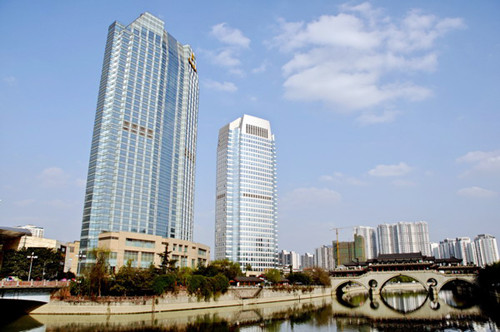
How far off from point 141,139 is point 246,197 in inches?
2509

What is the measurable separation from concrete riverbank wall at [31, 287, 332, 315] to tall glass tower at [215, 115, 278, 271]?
74.3 meters

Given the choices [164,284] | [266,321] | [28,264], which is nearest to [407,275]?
[266,321]

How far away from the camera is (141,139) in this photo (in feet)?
393

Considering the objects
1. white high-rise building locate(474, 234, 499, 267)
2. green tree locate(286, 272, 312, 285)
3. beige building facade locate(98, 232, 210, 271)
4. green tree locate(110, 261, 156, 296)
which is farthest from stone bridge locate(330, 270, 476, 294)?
white high-rise building locate(474, 234, 499, 267)

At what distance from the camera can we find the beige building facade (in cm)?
9262

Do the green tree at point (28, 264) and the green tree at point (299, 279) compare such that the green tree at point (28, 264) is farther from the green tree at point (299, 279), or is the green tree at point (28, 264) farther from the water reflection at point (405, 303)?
the water reflection at point (405, 303)

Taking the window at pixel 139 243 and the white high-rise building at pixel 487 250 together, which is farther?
the white high-rise building at pixel 487 250

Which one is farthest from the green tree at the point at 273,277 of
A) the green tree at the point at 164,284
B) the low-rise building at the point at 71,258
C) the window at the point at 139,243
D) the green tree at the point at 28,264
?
the low-rise building at the point at 71,258

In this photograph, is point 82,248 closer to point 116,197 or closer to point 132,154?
point 116,197

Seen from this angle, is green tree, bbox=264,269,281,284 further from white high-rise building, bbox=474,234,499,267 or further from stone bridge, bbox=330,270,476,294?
white high-rise building, bbox=474,234,499,267

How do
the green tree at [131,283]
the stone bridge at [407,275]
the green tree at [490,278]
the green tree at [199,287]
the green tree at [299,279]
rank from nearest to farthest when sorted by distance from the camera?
the green tree at [131,283] < the green tree at [199,287] < the green tree at [490,278] < the stone bridge at [407,275] < the green tree at [299,279]

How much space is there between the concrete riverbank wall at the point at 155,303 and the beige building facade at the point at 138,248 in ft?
56.5

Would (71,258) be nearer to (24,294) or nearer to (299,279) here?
(24,294)

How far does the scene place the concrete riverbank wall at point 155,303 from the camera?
186ft
